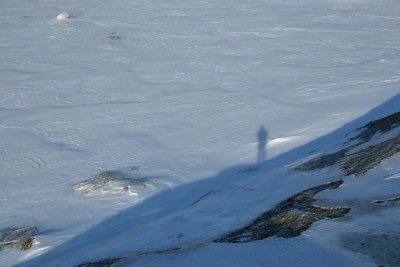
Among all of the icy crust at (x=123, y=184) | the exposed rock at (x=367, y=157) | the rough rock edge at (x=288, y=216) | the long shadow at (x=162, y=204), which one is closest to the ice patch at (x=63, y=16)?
the long shadow at (x=162, y=204)

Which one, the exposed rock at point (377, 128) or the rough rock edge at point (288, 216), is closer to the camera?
the rough rock edge at point (288, 216)

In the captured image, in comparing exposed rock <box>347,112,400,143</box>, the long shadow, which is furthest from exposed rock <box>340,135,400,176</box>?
the long shadow

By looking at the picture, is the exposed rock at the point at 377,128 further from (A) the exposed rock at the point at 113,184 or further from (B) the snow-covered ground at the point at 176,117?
(A) the exposed rock at the point at 113,184

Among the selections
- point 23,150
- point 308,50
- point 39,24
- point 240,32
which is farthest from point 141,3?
point 23,150

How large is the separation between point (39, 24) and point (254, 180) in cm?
2002

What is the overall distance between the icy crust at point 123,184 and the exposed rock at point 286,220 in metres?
3.76

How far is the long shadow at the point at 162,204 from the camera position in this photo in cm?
751

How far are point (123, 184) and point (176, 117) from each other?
4224mm

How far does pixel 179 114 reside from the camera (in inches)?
551

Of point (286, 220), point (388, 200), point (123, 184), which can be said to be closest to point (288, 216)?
point (286, 220)

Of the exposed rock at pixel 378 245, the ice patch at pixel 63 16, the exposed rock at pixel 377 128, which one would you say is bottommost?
the exposed rock at pixel 378 245

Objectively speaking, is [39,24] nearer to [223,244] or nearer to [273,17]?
[273,17]

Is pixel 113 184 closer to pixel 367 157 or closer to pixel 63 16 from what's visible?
pixel 367 157

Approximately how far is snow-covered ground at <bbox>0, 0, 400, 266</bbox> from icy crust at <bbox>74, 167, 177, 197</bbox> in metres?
0.06
